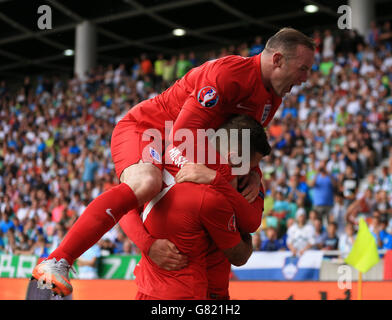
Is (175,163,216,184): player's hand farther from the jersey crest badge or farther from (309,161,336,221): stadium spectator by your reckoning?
(309,161,336,221): stadium spectator

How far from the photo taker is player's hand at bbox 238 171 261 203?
332 centimetres

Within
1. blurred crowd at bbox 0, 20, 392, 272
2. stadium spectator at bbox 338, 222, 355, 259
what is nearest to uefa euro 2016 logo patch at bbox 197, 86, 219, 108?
blurred crowd at bbox 0, 20, 392, 272

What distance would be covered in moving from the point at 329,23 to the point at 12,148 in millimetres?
11466

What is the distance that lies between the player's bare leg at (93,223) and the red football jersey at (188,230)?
0.10 m

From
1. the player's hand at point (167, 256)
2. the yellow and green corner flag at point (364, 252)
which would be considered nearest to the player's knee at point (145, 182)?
the player's hand at point (167, 256)

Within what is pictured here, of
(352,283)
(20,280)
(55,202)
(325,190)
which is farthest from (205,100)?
(55,202)

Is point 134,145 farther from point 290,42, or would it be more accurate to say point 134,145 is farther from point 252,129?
point 290,42

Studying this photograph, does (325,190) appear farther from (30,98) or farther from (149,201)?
(30,98)

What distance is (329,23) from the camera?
20797 mm

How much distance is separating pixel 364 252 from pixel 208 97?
11.0 ft

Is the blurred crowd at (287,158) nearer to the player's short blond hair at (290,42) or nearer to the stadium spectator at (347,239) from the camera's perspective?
the stadium spectator at (347,239)

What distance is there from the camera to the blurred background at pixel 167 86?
8719 mm

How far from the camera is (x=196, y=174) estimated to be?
2908 mm

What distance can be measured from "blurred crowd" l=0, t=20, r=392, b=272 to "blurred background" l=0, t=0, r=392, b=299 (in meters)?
0.03
